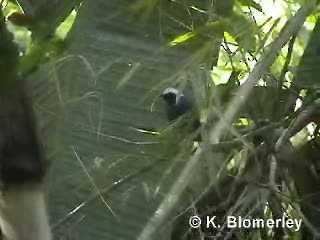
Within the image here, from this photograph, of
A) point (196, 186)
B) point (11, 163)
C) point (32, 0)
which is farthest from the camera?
point (196, 186)

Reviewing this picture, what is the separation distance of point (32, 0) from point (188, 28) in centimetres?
28

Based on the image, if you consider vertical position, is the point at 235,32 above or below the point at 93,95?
above

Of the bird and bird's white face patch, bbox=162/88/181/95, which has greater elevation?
bird's white face patch, bbox=162/88/181/95

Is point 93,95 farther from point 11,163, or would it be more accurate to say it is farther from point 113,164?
point 11,163

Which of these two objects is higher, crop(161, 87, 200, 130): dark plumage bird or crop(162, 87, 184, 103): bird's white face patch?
crop(162, 87, 184, 103): bird's white face patch

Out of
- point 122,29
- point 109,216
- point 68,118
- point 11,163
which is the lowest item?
point 109,216

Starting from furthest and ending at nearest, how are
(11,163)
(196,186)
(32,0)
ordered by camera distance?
(196,186) < (32,0) < (11,163)

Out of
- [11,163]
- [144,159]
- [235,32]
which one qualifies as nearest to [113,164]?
[144,159]

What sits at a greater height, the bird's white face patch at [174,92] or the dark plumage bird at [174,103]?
the bird's white face patch at [174,92]

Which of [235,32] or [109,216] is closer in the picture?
[235,32]

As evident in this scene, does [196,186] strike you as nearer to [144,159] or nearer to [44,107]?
[144,159]

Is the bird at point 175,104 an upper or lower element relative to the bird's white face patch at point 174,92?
lower

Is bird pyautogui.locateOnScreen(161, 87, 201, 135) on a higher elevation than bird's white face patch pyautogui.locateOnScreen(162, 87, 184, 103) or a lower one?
lower

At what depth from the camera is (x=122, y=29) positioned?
1.00 metres
